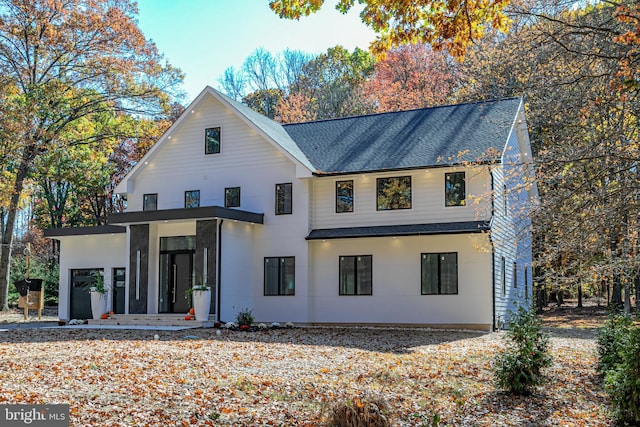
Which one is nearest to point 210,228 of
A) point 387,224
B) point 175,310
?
point 175,310

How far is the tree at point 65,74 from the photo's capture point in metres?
29.2

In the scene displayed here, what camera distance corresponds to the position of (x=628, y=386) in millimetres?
8070

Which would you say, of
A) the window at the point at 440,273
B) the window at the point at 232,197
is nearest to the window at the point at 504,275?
the window at the point at 440,273

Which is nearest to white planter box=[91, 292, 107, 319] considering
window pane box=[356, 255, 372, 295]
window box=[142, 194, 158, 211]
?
window box=[142, 194, 158, 211]

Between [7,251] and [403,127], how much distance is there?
19.6 meters

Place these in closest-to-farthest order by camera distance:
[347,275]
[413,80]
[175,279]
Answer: [347,275]
[175,279]
[413,80]

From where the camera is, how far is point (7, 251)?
3152 centimetres

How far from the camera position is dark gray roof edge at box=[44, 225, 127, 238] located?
24580 mm

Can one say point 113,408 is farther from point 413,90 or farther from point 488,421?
point 413,90

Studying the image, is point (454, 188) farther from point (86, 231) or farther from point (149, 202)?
point (86, 231)

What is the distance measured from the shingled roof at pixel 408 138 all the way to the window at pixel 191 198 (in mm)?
4302

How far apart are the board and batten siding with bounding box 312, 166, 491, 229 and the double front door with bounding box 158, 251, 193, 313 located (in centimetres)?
467

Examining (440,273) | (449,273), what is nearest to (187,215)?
(440,273)

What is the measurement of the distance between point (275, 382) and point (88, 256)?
17342 mm
